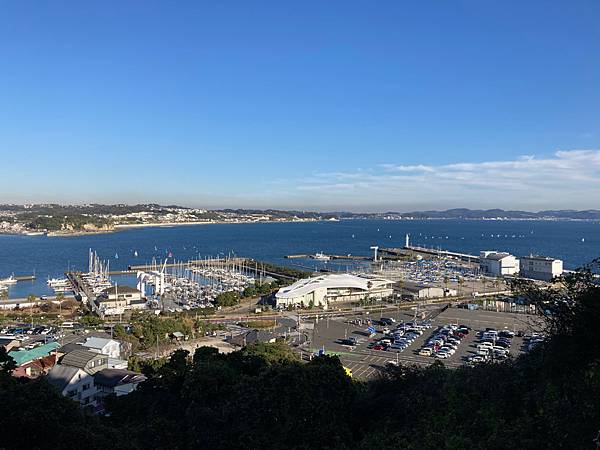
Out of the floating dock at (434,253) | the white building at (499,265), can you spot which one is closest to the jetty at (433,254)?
the floating dock at (434,253)

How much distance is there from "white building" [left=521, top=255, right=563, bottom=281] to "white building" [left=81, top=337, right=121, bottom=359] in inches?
995

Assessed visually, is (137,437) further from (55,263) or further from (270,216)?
(270,216)

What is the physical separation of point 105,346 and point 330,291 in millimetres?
12362

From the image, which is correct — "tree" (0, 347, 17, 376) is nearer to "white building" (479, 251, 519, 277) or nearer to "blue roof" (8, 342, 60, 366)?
"blue roof" (8, 342, 60, 366)

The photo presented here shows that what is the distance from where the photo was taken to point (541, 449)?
323 centimetres

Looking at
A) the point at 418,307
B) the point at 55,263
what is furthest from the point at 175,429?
the point at 55,263

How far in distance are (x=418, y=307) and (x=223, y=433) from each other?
17.0 m

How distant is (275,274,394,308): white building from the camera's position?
21641 millimetres

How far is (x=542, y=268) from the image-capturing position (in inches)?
1201

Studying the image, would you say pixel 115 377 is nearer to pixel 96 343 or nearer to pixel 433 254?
pixel 96 343

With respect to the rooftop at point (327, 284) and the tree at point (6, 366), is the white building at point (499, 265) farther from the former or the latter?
the tree at point (6, 366)

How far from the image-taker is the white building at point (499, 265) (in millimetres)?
32875

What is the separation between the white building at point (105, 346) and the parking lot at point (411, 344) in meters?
5.62

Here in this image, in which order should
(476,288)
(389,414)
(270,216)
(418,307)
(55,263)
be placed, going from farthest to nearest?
(270,216), (55,263), (476,288), (418,307), (389,414)
